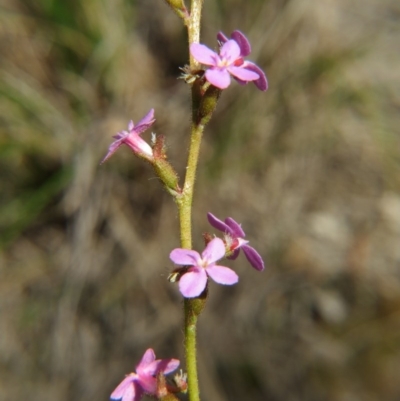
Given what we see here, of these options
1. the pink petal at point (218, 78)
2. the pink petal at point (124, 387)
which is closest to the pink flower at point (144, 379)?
the pink petal at point (124, 387)

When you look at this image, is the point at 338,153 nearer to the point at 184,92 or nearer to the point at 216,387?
the point at 184,92

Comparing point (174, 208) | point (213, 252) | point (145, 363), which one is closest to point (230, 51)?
point (213, 252)

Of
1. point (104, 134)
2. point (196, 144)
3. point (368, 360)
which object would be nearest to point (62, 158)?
point (104, 134)

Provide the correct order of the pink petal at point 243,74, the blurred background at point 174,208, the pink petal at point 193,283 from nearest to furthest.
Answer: the pink petal at point 193,283 → the pink petal at point 243,74 → the blurred background at point 174,208

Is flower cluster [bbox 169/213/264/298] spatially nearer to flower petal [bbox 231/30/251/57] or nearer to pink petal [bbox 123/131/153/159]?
pink petal [bbox 123/131/153/159]

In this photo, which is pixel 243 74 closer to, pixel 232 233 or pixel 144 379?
pixel 232 233

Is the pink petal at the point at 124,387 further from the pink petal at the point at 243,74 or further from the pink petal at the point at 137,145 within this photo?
the pink petal at the point at 243,74

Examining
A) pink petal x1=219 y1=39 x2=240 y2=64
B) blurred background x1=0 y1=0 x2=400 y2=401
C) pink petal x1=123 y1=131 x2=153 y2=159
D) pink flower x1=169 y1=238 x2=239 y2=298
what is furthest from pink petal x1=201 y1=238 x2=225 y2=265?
blurred background x1=0 y1=0 x2=400 y2=401
